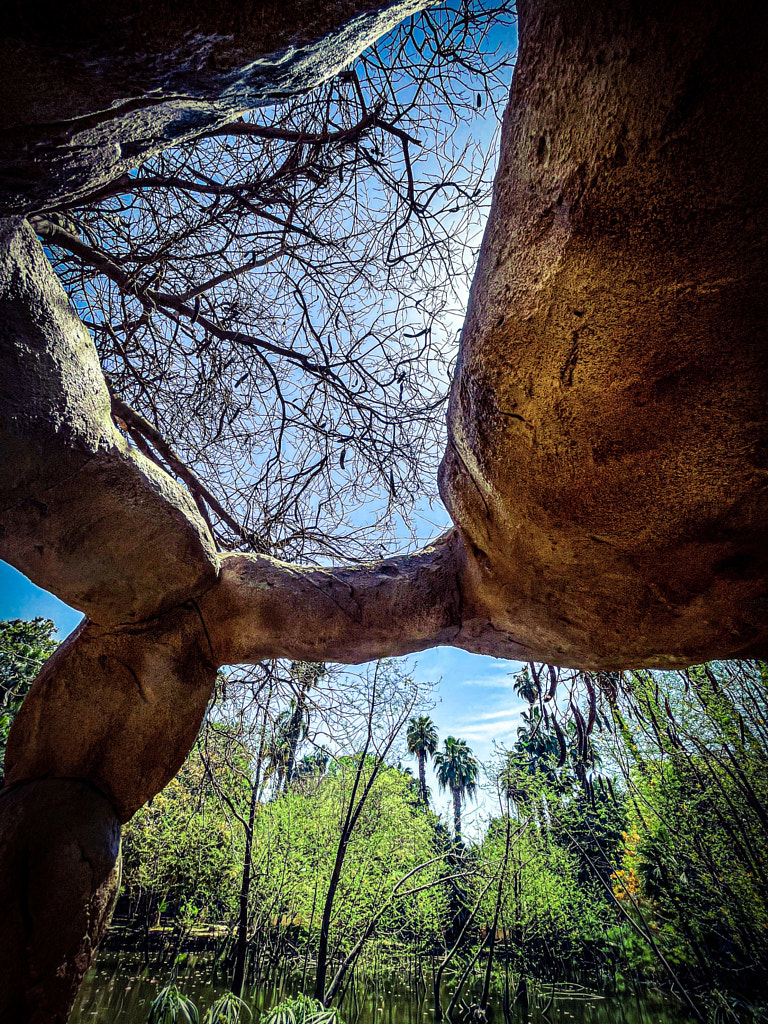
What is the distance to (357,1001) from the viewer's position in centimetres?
1520

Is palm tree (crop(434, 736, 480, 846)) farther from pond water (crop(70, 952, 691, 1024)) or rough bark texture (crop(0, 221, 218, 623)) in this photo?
rough bark texture (crop(0, 221, 218, 623))

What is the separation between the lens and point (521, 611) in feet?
7.73

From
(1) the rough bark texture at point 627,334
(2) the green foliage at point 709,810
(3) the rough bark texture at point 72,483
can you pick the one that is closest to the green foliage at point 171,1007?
(2) the green foliage at point 709,810

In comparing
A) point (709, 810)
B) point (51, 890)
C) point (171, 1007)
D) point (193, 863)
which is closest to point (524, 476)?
point (51, 890)

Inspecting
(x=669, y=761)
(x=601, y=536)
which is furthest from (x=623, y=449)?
(x=669, y=761)

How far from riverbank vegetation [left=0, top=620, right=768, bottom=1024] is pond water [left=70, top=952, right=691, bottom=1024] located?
0.63m

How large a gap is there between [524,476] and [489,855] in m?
17.0

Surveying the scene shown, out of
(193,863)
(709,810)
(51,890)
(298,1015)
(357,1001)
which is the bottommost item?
(357,1001)

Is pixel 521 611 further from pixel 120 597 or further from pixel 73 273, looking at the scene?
pixel 73 273

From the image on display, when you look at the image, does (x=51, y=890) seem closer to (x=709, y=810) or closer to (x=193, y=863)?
(x=709, y=810)

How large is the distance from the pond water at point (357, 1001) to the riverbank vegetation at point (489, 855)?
631 mm

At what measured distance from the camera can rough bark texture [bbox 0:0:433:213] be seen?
0.96m

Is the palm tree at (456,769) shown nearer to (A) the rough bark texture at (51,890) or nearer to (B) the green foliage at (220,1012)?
(B) the green foliage at (220,1012)

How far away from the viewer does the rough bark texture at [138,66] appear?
38.0 inches
